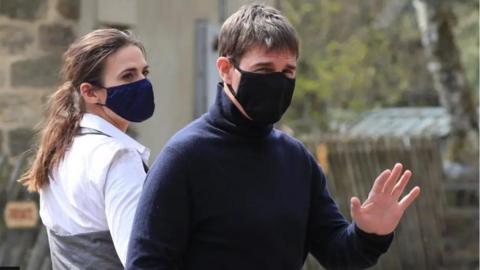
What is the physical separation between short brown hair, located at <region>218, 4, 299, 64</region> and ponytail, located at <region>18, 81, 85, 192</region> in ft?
2.14

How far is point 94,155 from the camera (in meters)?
3.34

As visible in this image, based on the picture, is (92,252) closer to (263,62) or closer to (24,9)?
(263,62)

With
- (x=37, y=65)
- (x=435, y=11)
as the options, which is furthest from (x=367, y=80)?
(x=37, y=65)

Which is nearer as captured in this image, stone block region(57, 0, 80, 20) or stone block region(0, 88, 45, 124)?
stone block region(0, 88, 45, 124)

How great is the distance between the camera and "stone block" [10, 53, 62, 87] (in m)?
8.00

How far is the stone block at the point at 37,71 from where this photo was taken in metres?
8.00

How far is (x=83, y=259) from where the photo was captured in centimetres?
334

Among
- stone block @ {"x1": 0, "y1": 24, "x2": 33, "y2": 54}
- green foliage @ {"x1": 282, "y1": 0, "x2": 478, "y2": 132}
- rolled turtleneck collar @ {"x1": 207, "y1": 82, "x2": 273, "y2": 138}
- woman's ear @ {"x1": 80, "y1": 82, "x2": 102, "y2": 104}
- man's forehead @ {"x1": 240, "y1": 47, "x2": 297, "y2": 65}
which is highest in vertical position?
man's forehead @ {"x1": 240, "y1": 47, "x2": 297, "y2": 65}

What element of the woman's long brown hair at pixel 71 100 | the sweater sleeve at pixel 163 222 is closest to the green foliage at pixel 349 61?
the woman's long brown hair at pixel 71 100

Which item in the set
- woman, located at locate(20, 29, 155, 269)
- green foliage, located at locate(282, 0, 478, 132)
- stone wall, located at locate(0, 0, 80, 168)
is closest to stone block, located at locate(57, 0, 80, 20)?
stone wall, located at locate(0, 0, 80, 168)

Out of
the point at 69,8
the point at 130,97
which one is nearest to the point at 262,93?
the point at 130,97

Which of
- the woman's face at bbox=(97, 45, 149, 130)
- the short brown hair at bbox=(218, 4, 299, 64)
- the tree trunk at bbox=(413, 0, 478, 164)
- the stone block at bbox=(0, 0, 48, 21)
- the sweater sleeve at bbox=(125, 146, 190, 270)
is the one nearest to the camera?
the sweater sleeve at bbox=(125, 146, 190, 270)

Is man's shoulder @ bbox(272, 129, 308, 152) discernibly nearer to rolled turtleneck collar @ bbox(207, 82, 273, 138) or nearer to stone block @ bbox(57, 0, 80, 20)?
rolled turtleneck collar @ bbox(207, 82, 273, 138)

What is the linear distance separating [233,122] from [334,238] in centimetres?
49
